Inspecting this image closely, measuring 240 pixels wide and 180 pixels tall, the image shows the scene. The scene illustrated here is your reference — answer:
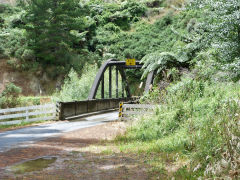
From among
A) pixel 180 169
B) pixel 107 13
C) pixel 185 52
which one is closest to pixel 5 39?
pixel 107 13

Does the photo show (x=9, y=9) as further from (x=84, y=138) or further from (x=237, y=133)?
(x=237, y=133)

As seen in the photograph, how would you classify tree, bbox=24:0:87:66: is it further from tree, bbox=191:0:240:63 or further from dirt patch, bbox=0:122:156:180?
dirt patch, bbox=0:122:156:180

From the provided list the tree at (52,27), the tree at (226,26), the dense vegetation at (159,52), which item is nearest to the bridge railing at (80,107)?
the dense vegetation at (159,52)

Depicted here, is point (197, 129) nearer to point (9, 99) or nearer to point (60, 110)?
point (60, 110)

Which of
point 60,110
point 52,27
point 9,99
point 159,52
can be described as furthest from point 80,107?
point 52,27

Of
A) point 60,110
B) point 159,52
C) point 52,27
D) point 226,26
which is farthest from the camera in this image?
point 52,27

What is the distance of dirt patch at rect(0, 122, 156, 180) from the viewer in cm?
619

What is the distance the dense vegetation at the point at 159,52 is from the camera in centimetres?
820

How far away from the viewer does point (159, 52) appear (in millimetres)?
22422

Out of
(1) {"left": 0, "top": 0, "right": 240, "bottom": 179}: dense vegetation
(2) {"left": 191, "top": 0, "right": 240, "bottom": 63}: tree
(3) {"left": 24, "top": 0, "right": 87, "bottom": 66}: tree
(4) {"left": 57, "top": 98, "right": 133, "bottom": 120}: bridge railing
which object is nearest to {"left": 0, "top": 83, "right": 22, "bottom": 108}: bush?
(4) {"left": 57, "top": 98, "right": 133, "bottom": 120}: bridge railing

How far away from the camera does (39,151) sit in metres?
8.82

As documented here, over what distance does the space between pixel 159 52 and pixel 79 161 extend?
52.8 ft

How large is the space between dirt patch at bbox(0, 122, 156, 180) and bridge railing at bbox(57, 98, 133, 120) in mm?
7040

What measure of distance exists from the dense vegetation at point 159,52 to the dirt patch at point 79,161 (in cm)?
84
